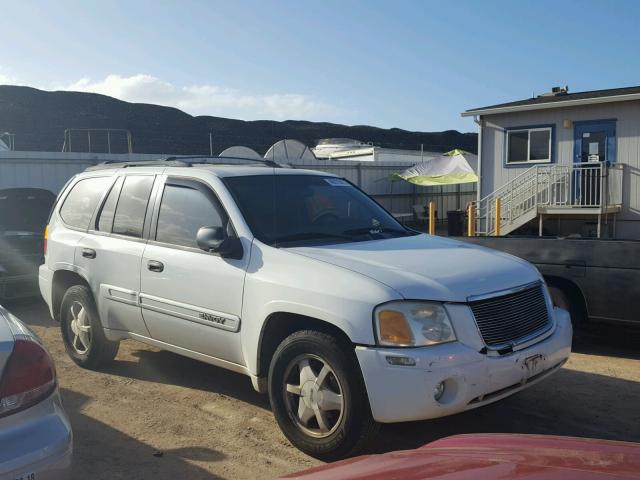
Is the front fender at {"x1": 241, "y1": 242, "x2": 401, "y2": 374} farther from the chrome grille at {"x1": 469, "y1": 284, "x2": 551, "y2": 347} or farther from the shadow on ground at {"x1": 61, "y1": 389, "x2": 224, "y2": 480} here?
the shadow on ground at {"x1": 61, "y1": 389, "x2": 224, "y2": 480}

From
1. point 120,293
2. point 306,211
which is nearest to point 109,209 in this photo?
point 120,293

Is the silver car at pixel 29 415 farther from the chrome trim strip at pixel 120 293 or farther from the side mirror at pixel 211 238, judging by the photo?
the chrome trim strip at pixel 120 293

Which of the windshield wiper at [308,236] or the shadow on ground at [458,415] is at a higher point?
the windshield wiper at [308,236]

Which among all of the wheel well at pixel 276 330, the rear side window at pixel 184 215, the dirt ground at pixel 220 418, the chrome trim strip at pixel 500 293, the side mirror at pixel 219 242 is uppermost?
the rear side window at pixel 184 215

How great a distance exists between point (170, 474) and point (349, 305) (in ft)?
4.89

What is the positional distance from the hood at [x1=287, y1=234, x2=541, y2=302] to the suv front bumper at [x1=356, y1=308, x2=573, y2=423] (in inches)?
13.0

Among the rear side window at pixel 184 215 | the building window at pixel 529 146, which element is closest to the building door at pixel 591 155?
the building window at pixel 529 146

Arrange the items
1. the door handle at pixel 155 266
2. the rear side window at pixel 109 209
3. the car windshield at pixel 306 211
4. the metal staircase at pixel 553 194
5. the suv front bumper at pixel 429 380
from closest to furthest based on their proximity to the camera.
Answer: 1. the suv front bumper at pixel 429 380
2. the car windshield at pixel 306 211
3. the door handle at pixel 155 266
4. the rear side window at pixel 109 209
5. the metal staircase at pixel 553 194

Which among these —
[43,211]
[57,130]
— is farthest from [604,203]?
[57,130]

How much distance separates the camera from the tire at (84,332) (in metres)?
5.69

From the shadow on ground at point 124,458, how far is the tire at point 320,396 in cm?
55

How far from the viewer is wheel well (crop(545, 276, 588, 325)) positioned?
6.06m

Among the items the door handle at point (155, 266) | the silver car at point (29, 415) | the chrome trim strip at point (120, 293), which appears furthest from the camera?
the chrome trim strip at point (120, 293)

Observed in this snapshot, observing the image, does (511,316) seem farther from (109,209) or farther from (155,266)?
(109,209)
